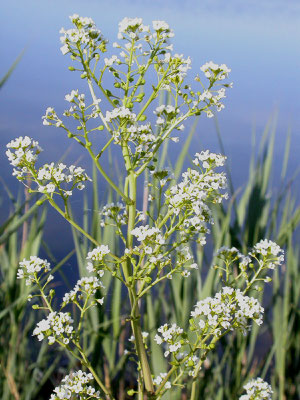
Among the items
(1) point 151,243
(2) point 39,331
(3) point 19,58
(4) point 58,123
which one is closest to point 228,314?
(1) point 151,243

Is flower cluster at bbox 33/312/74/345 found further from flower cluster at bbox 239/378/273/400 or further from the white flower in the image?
flower cluster at bbox 239/378/273/400

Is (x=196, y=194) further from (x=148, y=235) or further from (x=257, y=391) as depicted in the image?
(x=257, y=391)

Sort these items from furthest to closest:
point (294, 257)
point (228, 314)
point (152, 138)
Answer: point (294, 257)
point (228, 314)
point (152, 138)

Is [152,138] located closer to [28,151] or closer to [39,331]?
[28,151]

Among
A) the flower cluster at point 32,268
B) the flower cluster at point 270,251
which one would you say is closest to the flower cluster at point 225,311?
the flower cluster at point 270,251

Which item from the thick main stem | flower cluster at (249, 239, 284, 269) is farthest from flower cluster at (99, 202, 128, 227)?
flower cluster at (249, 239, 284, 269)

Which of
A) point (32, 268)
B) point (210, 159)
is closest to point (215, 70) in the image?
point (210, 159)
